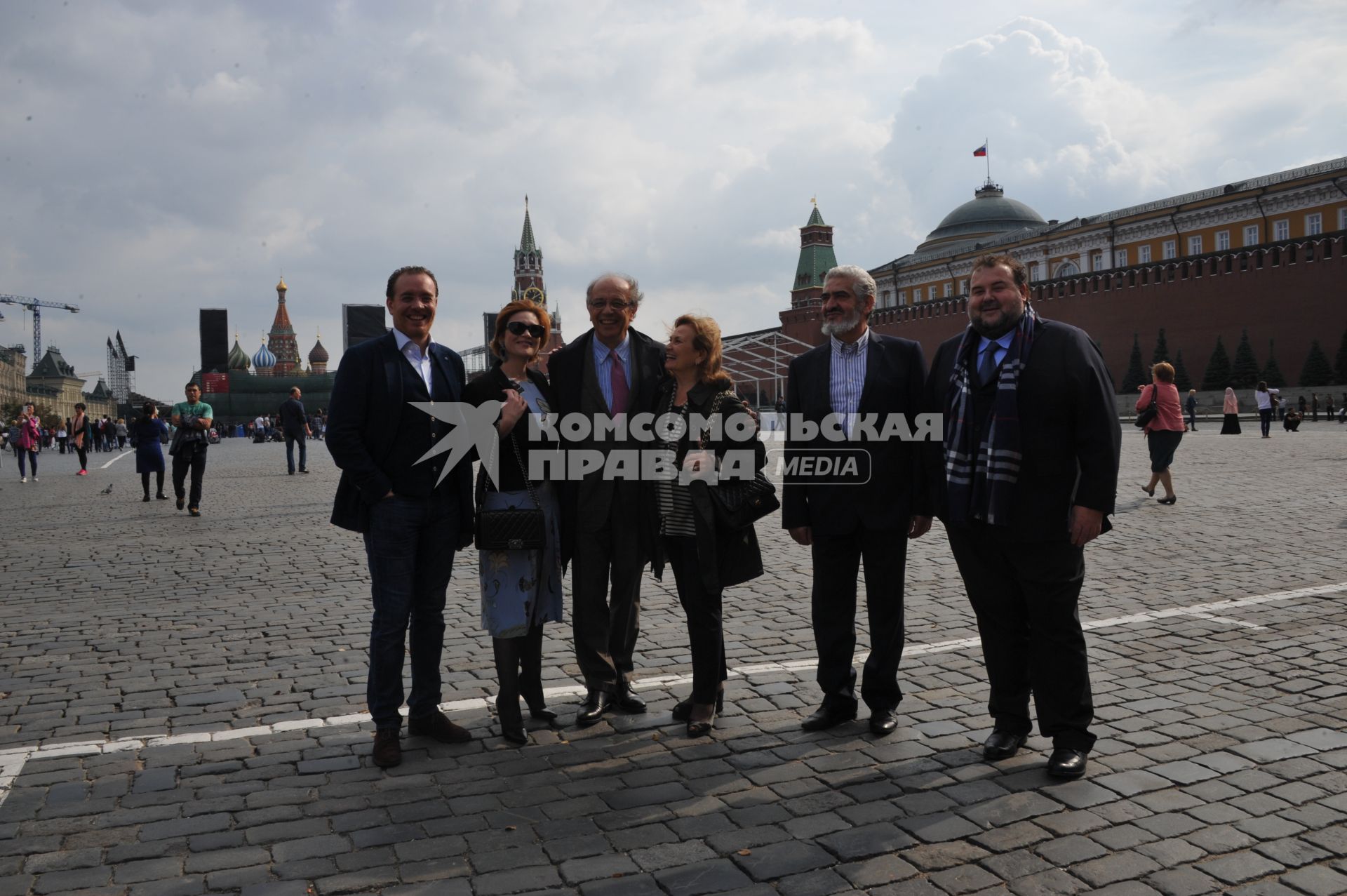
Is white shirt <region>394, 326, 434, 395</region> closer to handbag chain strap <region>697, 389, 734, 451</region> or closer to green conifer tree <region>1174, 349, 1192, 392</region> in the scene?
handbag chain strap <region>697, 389, 734, 451</region>

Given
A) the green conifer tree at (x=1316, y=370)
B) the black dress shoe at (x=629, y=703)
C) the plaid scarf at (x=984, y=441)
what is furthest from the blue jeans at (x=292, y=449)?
the green conifer tree at (x=1316, y=370)

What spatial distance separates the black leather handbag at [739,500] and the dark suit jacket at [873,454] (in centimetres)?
9

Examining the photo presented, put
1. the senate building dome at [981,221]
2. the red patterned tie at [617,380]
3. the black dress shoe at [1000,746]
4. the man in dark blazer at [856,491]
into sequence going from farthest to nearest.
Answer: the senate building dome at [981,221] < the red patterned tie at [617,380] < the man in dark blazer at [856,491] < the black dress shoe at [1000,746]

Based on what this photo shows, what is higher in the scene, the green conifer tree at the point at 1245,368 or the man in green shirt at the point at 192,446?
the green conifer tree at the point at 1245,368

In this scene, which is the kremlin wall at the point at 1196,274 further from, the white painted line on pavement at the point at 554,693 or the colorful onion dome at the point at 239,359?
the colorful onion dome at the point at 239,359

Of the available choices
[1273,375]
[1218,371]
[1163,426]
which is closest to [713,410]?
[1163,426]

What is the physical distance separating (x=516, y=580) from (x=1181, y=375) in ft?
155

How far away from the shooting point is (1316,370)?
1602 inches

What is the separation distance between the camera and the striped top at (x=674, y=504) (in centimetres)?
409

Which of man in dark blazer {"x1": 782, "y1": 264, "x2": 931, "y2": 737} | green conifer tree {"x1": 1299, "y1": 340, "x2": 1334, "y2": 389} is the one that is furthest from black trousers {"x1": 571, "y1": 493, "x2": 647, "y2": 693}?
green conifer tree {"x1": 1299, "y1": 340, "x2": 1334, "y2": 389}

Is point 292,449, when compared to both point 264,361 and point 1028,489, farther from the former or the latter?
point 264,361

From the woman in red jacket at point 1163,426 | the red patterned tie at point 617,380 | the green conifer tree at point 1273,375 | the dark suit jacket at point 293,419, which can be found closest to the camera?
the red patterned tie at point 617,380

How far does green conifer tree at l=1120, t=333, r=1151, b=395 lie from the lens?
46500 millimetres

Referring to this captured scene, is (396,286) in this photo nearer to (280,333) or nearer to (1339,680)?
(1339,680)
